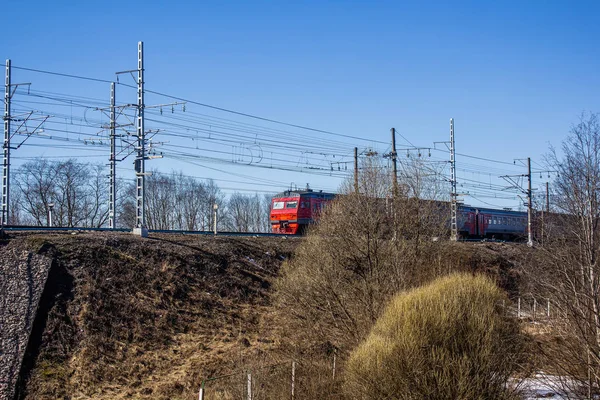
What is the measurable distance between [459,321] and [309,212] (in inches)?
1025

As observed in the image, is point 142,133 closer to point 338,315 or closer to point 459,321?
point 338,315

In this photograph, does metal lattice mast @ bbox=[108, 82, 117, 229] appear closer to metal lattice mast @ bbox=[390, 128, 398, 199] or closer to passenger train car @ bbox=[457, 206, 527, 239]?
metal lattice mast @ bbox=[390, 128, 398, 199]

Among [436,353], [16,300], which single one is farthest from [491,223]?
[436,353]

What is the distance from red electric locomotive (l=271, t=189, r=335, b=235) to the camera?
39.6 metres

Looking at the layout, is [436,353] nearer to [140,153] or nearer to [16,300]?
[16,300]

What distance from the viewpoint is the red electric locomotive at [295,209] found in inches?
1559

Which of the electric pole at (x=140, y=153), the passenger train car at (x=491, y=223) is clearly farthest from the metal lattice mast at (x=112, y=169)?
the passenger train car at (x=491, y=223)

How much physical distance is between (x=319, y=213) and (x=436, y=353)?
20.3m

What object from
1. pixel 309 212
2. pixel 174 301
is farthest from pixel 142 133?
pixel 309 212

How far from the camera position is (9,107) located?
91.3ft

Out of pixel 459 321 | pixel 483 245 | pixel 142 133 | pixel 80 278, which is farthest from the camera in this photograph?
pixel 483 245

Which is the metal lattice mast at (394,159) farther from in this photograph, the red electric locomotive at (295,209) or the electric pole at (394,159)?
the red electric locomotive at (295,209)

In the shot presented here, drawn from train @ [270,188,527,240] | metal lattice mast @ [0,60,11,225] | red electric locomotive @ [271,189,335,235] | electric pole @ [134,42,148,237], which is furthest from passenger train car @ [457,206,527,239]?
metal lattice mast @ [0,60,11,225]

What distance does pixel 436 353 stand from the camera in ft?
43.8
